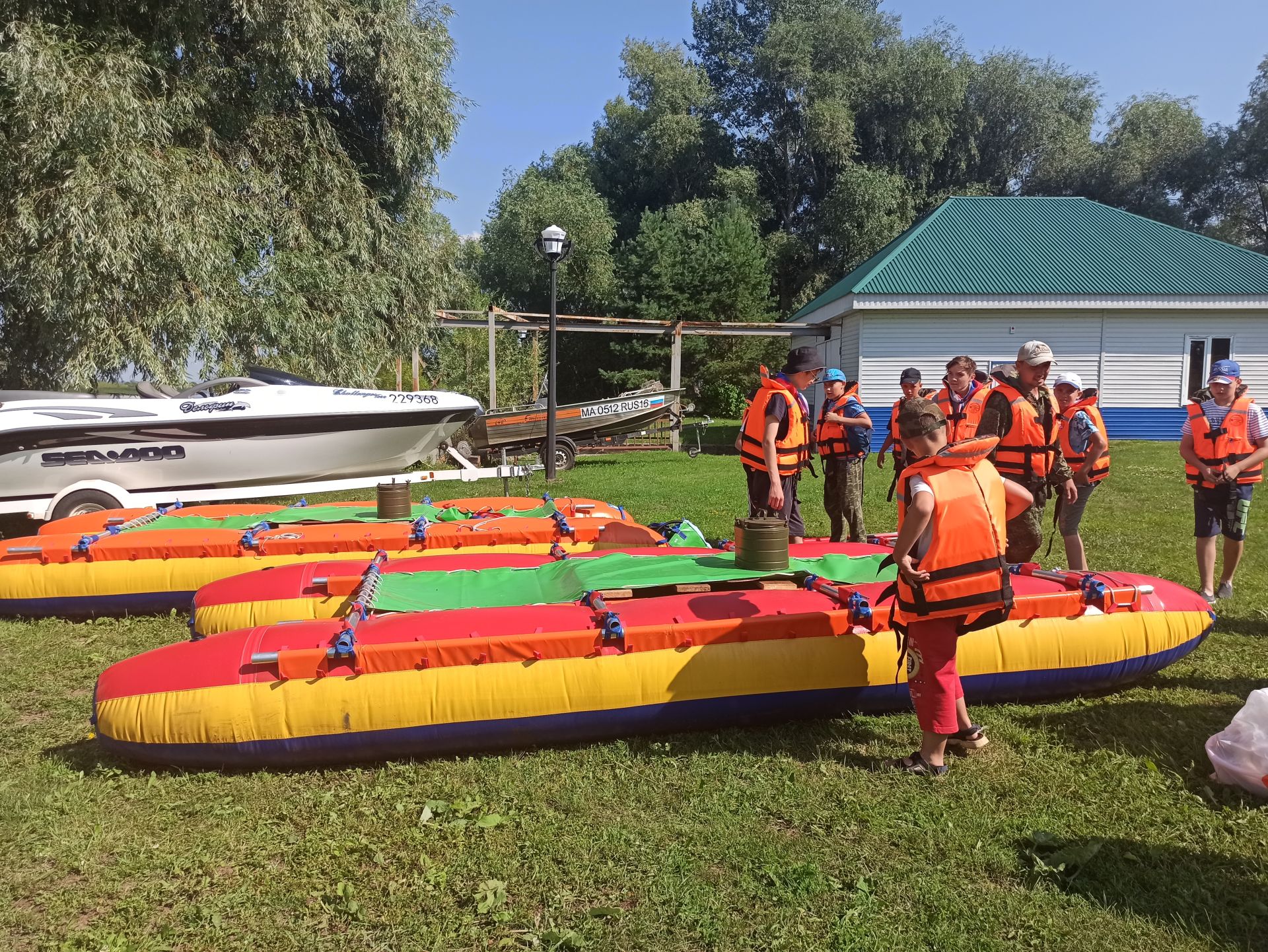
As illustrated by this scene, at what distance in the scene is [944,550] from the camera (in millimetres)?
3537

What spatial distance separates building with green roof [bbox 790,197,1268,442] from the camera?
788 inches

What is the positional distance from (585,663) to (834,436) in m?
4.30

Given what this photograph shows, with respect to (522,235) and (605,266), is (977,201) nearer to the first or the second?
(605,266)

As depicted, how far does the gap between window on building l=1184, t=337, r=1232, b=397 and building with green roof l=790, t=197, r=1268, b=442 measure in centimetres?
2

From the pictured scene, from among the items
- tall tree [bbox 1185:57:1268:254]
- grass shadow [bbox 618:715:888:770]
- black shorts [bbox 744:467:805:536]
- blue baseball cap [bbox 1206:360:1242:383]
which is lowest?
grass shadow [bbox 618:715:888:770]

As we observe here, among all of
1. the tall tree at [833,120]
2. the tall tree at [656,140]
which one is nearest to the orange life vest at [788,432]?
the tall tree at [833,120]

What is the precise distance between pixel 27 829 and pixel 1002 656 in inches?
179

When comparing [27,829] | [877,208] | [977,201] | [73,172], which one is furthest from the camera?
[877,208]

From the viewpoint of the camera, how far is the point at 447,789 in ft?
12.3

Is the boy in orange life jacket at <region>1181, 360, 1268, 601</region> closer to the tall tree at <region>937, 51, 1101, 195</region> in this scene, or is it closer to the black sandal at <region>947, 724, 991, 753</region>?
the black sandal at <region>947, 724, 991, 753</region>

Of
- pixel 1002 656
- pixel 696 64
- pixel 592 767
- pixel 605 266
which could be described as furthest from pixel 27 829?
pixel 696 64

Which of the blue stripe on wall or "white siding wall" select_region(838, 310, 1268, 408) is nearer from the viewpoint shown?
"white siding wall" select_region(838, 310, 1268, 408)

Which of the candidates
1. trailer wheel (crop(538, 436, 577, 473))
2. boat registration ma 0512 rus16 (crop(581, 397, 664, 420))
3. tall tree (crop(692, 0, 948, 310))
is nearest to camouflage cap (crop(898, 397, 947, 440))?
trailer wheel (crop(538, 436, 577, 473))

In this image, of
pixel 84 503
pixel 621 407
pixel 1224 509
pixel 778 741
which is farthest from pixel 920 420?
pixel 621 407
